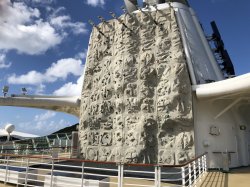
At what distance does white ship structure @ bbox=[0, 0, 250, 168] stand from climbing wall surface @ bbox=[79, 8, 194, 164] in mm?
45

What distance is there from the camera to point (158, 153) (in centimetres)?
1169

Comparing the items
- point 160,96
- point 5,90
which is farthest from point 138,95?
point 5,90

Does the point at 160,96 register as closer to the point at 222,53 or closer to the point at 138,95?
the point at 138,95

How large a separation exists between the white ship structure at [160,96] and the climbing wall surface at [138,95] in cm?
4

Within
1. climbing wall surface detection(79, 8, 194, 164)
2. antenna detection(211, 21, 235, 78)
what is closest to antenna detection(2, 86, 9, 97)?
climbing wall surface detection(79, 8, 194, 164)

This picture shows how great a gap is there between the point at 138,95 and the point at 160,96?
1201 mm

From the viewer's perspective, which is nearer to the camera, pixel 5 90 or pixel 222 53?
pixel 222 53

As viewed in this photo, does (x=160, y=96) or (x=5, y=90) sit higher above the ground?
(x=5, y=90)

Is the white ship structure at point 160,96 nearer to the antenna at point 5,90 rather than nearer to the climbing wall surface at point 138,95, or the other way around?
the climbing wall surface at point 138,95

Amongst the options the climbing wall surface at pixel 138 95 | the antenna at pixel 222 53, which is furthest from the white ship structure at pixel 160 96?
the antenna at pixel 222 53

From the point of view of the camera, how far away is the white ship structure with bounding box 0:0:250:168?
11.3 m

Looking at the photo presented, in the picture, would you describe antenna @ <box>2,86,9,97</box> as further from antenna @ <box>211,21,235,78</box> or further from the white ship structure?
antenna @ <box>211,21,235,78</box>

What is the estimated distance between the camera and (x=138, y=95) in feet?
41.9

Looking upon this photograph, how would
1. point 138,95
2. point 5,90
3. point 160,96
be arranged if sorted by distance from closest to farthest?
point 160,96 → point 138,95 → point 5,90
